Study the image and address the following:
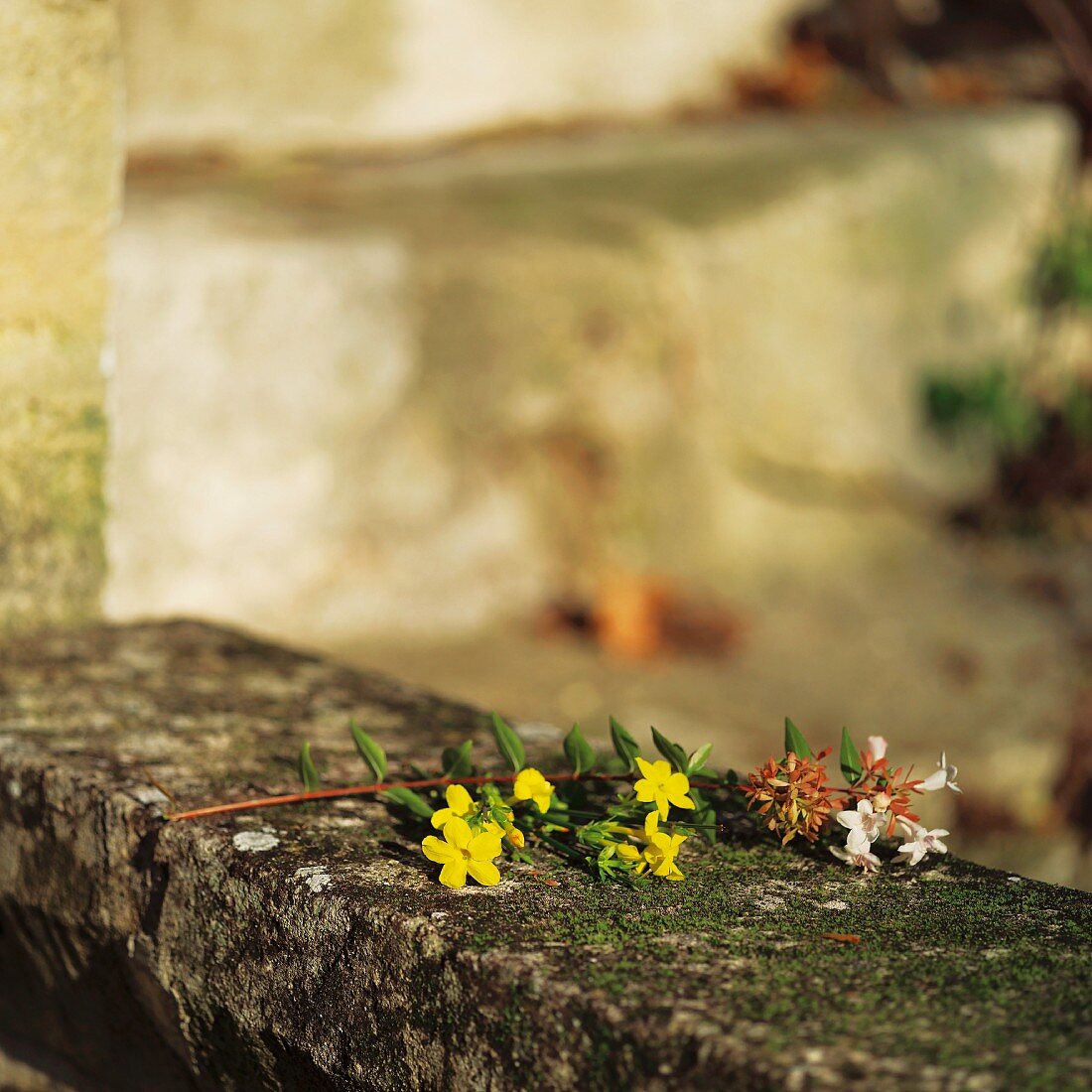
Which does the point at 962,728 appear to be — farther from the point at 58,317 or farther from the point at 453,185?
the point at 58,317

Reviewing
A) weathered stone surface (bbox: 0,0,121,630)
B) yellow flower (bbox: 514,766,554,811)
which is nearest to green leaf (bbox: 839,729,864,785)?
yellow flower (bbox: 514,766,554,811)

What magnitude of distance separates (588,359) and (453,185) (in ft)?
1.77

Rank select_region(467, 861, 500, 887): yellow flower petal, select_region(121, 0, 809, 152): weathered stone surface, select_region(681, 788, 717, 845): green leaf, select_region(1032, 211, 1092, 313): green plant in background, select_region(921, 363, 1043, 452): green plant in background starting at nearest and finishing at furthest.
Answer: select_region(467, 861, 500, 887): yellow flower petal, select_region(681, 788, 717, 845): green leaf, select_region(121, 0, 809, 152): weathered stone surface, select_region(921, 363, 1043, 452): green plant in background, select_region(1032, 211, 1092, 313): green plant in background

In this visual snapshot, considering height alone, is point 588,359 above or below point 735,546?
above

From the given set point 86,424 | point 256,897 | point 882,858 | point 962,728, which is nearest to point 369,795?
point 256,897

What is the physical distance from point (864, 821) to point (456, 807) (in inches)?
12.3

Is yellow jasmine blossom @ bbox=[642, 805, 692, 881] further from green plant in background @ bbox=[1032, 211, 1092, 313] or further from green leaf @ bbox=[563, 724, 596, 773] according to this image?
green plant in background @ bbox=[1032, 211, 1092, 313]

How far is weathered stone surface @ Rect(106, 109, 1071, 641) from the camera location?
10.2 ft

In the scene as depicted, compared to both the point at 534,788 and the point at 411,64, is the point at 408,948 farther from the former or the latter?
the point at 411,64

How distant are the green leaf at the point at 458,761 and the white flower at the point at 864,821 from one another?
1.03 ft

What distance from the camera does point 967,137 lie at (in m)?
4.06

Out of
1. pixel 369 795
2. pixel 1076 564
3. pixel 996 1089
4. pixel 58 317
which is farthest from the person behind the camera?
pixel 1076 564

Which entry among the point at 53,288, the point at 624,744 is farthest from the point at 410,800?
the point at 53,288

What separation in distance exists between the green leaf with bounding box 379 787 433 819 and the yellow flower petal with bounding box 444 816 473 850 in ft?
0.28
